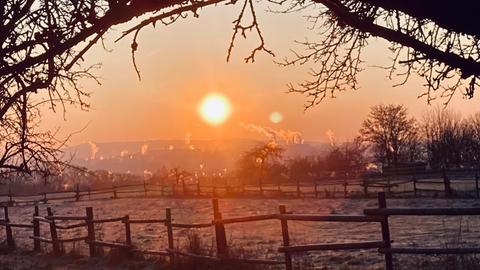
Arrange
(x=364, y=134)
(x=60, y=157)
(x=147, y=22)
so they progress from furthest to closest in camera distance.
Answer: (x=364, y=134) < (x=60, y=157) < (x=147, y=22)

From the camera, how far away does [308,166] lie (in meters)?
82.4

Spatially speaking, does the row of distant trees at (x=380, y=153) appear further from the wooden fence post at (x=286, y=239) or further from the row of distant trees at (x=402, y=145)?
the wooden fence post at (x=286, y=239)

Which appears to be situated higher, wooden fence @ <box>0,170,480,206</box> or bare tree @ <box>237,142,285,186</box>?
bare tree @ <box>237,142,285,186</box>

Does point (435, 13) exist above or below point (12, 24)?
below

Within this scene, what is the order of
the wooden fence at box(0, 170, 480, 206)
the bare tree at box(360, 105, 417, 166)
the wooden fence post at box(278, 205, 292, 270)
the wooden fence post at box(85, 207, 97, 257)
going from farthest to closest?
the bare tree at box(360, 105, 417, 166) → the wooden fence at box(0, 170, 480, 206) → the wooden fence post at box(85, 207, 97, 257) → the wooden fence post at box(278, 205, 292, 270)

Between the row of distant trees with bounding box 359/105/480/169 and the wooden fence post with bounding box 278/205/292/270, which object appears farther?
the row of distant trees with bounding box 359/105/480/169

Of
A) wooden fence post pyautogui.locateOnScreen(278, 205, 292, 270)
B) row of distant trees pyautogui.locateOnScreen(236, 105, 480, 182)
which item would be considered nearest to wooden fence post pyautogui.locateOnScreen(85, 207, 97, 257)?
wooden fence post pyautogui.locateOnScreen(278, 205, 292, 270)

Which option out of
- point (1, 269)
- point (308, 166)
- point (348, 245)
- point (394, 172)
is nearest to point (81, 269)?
point (1, 269)

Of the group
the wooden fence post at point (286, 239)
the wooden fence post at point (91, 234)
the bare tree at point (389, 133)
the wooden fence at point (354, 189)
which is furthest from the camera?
the bare tree at point (389, 133)

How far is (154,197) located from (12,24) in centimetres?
4738

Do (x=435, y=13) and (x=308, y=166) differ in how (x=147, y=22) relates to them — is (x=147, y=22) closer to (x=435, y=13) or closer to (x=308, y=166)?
(x=435, y=13)

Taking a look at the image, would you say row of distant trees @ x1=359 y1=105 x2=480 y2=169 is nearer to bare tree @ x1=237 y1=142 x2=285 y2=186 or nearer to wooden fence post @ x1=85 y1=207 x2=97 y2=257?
bare tree @ x1=237 y1=142 x2=285 y2=186

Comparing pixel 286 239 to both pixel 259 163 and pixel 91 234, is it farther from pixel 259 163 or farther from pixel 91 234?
pixel 259 163

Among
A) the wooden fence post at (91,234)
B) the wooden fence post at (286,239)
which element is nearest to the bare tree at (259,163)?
the wooden fence post at (91,234)
